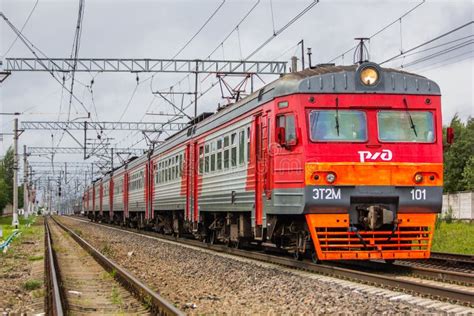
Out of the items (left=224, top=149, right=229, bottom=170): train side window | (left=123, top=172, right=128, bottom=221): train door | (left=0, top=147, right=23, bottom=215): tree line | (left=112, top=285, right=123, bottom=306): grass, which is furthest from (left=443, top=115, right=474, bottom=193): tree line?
(left=112, top=285, right=123, bottom=306): grass

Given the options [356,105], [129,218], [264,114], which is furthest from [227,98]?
[129,218]

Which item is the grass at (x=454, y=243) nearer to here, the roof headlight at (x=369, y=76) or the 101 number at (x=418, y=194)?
the 101 number at (x=418, y=194)

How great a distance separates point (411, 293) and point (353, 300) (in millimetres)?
1148

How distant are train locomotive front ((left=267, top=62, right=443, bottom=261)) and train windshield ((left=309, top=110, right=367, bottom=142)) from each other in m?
0.02

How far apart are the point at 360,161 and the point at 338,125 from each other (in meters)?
0.75

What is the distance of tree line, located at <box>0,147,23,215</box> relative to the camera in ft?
218

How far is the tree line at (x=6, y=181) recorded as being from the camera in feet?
218

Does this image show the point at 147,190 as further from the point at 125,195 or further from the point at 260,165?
the point at 260,165

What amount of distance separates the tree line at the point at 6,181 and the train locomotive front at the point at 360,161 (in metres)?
57.4

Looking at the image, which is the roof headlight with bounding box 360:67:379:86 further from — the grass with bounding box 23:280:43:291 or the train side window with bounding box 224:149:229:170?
the grass with bounding box 23:280:43:291

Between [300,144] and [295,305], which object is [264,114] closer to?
[300,144]

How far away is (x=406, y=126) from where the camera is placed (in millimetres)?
12672

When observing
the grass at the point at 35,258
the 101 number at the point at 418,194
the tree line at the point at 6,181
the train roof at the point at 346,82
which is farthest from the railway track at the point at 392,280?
the tree line at the point at 6,181

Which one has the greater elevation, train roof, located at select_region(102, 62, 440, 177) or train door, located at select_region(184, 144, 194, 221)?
train roof, located at select_region(102, 62, 440, 177)
